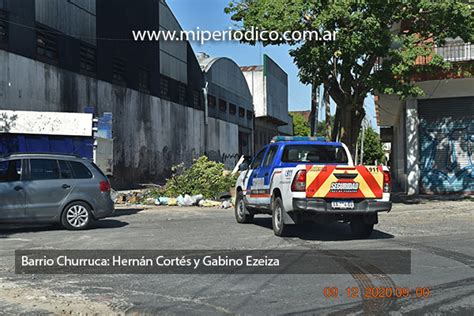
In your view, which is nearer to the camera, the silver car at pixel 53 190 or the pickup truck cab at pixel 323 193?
the pickup truck cab at pixel 323 193

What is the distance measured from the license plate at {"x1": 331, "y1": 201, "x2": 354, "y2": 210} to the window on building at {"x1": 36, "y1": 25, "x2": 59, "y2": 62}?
1749cm

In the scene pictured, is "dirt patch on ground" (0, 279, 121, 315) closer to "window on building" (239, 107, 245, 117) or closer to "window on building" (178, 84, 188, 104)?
"window on building" (178, 84, 188, 104)

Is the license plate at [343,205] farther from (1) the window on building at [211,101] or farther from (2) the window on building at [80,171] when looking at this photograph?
(1) the window on building at [211,101]

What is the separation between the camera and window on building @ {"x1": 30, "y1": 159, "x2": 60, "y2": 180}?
11898 millimetres

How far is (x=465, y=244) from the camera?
33.3 feet

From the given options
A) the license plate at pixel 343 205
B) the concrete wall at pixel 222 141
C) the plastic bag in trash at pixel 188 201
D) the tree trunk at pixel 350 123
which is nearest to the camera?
the license plate at pixel 343 205

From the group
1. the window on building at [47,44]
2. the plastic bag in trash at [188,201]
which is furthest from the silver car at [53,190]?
the window on building at [47,44]

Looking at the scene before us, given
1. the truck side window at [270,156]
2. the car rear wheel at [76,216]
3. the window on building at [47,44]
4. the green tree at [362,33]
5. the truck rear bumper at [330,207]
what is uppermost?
the window on building at [47,44]

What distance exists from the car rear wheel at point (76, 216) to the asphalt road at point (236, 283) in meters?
0.33

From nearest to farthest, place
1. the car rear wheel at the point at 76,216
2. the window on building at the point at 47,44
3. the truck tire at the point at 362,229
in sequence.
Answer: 1. the truck tire at the point at 362,229
2. the car rear wheel at the point at 76,216
3. the window on building at the point at 47,44

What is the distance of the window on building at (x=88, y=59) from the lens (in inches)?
1069

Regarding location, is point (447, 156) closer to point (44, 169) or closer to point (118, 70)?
point (44, 169)
